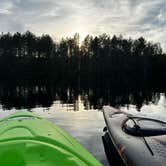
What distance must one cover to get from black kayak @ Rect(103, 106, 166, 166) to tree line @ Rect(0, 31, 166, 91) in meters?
55.6

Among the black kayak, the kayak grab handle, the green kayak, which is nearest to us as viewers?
the green kayak

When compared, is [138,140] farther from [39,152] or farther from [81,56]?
[81,56]

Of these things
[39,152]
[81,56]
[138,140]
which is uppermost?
[81,56]

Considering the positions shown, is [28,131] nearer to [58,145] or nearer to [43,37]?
[58,145]

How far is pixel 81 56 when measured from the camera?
79.9 m

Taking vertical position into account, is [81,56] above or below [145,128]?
above

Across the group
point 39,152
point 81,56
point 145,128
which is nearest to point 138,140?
point 145,128

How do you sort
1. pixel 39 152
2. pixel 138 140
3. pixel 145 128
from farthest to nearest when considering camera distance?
pixel 145 128 → pixel 138 140 → pixel 39 152

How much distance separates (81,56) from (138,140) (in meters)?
74.3

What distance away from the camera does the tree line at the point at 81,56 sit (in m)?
67.8

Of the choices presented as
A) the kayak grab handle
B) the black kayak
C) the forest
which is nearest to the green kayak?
the black kayak

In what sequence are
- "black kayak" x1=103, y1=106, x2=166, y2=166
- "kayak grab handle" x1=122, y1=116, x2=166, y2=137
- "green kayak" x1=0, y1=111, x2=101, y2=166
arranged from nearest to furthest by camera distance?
"green kayak" x1=0, y1=111, x2=101, y2=166, "black kayak" x1=103, y1=106, x2=166, y2=166, "kayak grab handle" x1=122, y1=116, x2=166, y2=137

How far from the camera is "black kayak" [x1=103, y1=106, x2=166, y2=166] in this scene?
4918mm

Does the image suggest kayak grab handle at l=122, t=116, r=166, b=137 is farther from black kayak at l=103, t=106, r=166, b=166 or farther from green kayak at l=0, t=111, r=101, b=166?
green kayak at l=0, t=111, r=101, b=166
